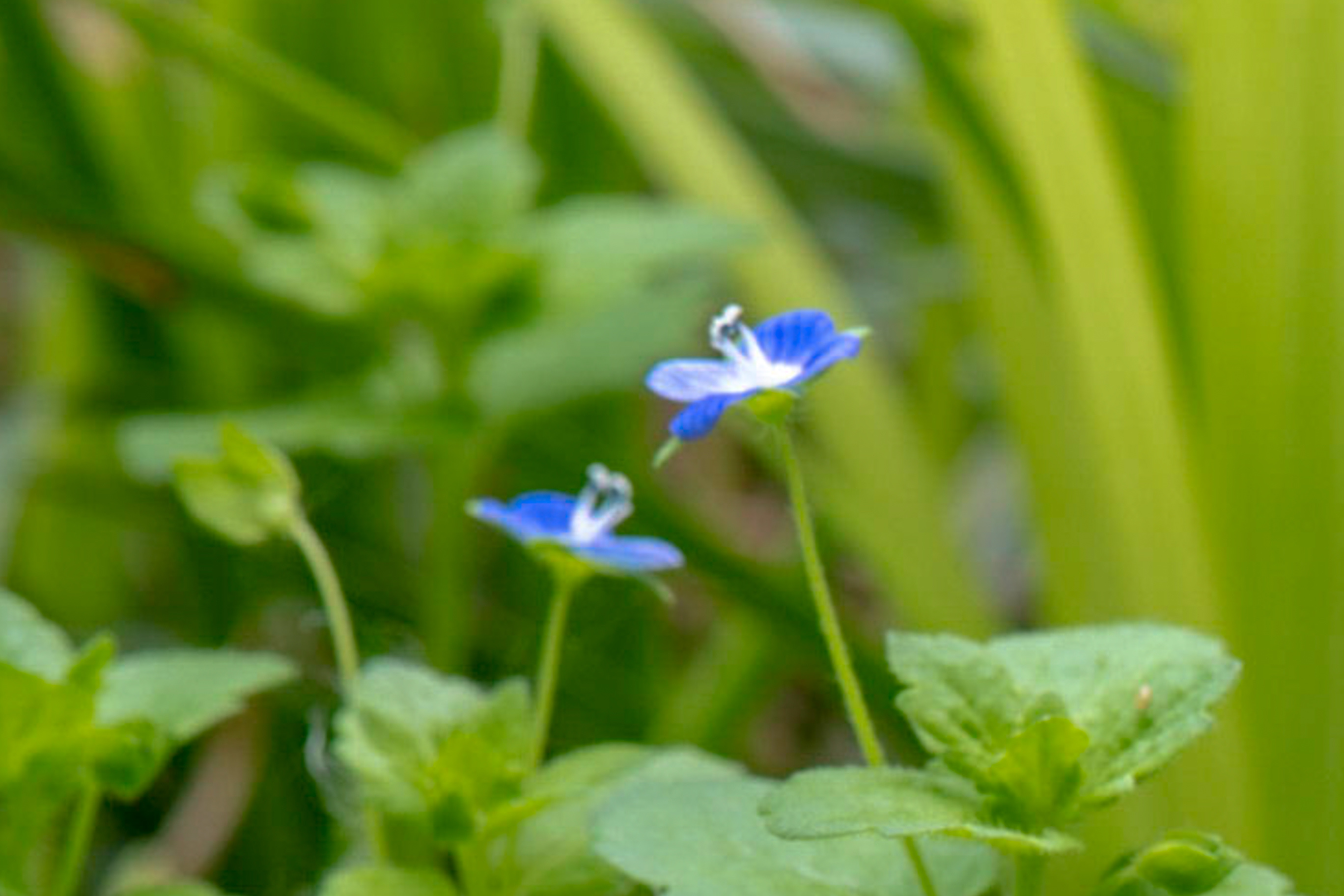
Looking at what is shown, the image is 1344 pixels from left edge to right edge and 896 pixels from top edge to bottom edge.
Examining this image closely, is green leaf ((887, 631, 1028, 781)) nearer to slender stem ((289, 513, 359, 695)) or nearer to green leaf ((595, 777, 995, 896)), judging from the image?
green leaf ((595, 777, 995, 896))

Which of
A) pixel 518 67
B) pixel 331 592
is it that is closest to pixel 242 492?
pixel 331 592

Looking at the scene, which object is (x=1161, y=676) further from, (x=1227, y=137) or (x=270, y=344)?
(x=270, y=344)

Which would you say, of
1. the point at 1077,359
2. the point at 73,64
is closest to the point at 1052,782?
the point at 1077,359

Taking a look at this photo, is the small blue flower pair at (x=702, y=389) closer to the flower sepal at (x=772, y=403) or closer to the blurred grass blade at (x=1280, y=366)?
the flower sepal at (x=772, y=403)

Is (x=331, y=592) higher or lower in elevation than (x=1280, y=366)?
lower

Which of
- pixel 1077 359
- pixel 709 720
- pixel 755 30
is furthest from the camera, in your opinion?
pixel 755 30

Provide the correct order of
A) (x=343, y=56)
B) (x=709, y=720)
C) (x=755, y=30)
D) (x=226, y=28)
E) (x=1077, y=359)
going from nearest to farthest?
1. (x=1077, y=359)
2. (x=709, y=720)
3. (x=226, y=28)
4. (x=343, y=56)
5. (x=755, y=30)

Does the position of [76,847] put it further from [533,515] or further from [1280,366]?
[1280,366]
